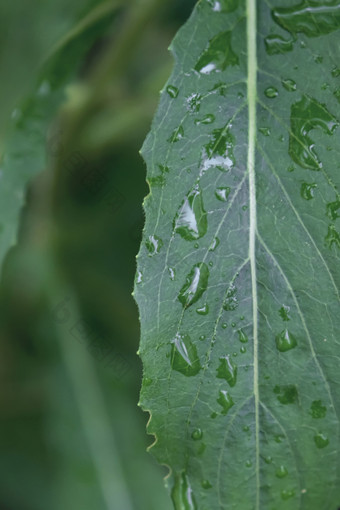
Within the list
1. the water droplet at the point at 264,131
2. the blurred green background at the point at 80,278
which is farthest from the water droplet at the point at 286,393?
the blurred green background at the point at 80,278

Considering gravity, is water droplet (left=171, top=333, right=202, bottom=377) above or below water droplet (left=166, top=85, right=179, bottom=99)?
below

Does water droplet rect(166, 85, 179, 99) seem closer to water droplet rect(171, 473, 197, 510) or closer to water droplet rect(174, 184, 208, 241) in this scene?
water droplet rect(174, 184, 208, 241)

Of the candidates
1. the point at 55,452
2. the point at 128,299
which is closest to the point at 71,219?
the point at 128,299

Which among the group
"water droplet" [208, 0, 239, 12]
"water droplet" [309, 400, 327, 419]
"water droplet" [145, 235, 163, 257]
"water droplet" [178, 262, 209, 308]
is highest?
"water droplet" [208, 0, 239, 12]

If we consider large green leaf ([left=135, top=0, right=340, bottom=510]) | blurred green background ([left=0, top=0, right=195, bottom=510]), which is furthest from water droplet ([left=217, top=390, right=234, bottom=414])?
blurred green background ([left=0, top=0, right=195, bottom=510])

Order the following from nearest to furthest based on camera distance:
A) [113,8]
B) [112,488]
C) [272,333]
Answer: [272,333], [113,8], [112,488]

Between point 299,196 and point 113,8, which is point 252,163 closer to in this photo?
point 299,196

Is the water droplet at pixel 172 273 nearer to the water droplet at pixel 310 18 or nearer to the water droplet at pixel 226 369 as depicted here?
the water droplet at pixel 226 369

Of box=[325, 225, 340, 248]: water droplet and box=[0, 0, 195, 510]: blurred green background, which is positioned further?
box=[0, 0, 195, 510]: blurred green background
